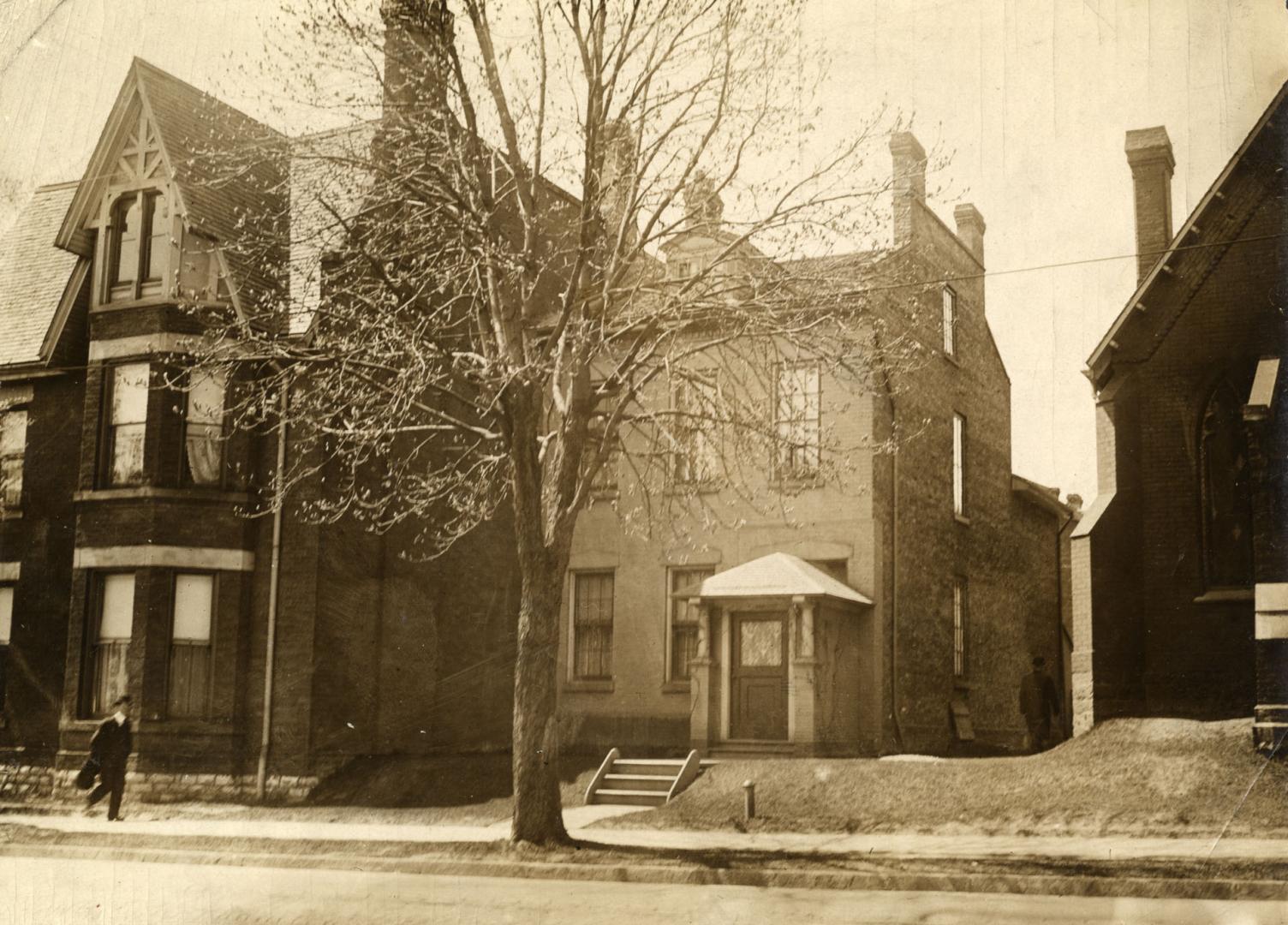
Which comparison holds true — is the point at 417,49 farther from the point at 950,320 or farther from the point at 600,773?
the point at 600,773

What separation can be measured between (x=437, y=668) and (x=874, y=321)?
8.15 meters

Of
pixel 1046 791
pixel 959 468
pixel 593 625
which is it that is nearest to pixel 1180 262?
pixel 959 468

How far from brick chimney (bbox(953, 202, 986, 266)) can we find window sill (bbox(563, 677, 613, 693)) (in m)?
9.30

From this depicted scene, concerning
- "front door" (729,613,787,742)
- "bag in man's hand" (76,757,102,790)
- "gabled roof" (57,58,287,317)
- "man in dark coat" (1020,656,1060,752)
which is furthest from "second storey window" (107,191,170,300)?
"man in dark coat" (1020,656,1060,752)

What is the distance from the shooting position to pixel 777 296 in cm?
1295

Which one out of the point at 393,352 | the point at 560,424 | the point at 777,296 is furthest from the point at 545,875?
the point at 777,296

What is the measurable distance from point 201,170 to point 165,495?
4381mm

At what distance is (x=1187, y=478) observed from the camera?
46.3ft

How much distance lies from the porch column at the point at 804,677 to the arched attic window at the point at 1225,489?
519cm

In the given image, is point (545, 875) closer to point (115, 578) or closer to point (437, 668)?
point (437, 668)

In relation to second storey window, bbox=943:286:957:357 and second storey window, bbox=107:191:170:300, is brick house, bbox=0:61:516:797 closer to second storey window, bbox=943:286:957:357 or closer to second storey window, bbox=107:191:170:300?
second storey window, bbox=107:191:170:300

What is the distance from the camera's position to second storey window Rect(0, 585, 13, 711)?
1756cm

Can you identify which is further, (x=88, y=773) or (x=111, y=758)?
(x=111, y=758)

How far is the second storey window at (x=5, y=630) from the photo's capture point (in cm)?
1756
